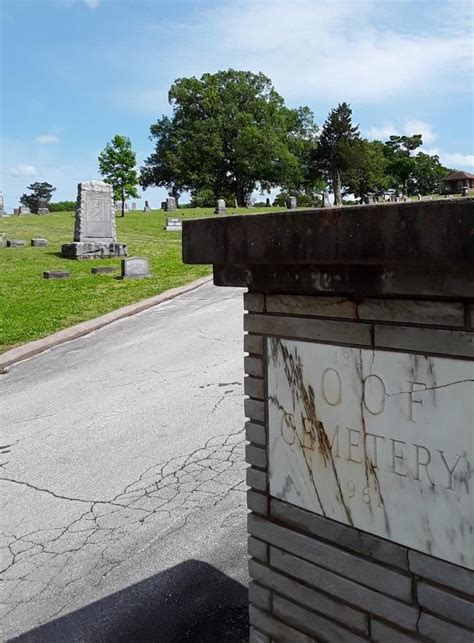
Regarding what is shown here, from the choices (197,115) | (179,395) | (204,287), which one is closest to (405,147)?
(197,115)

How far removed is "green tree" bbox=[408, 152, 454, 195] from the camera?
89.6 metres

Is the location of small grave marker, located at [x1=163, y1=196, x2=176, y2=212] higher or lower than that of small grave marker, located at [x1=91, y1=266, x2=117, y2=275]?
higher

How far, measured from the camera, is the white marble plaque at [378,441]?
2051 millimetres

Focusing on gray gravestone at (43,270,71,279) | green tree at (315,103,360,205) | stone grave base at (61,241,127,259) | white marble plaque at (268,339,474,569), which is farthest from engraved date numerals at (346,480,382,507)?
green tree at (315,103,360,205)

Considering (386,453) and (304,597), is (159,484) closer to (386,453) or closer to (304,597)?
(304,597)

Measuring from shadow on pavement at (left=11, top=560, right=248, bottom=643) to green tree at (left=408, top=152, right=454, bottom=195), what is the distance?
91406mm

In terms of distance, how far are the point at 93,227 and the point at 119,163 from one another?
33.2 meters

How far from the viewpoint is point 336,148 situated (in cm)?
7250

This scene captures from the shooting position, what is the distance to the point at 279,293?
2.59m

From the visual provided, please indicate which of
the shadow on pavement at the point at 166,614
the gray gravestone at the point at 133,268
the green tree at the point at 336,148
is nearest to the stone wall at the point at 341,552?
→ the shadow on pavement at the point at 166,614

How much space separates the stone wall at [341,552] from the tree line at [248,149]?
6441cm

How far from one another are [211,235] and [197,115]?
240 ft

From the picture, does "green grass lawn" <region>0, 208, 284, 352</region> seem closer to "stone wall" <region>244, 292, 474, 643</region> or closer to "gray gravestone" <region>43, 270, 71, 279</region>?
"gray gravestone" <region>43, 270, 71, 279</region>

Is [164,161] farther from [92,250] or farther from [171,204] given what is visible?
[92,250]
